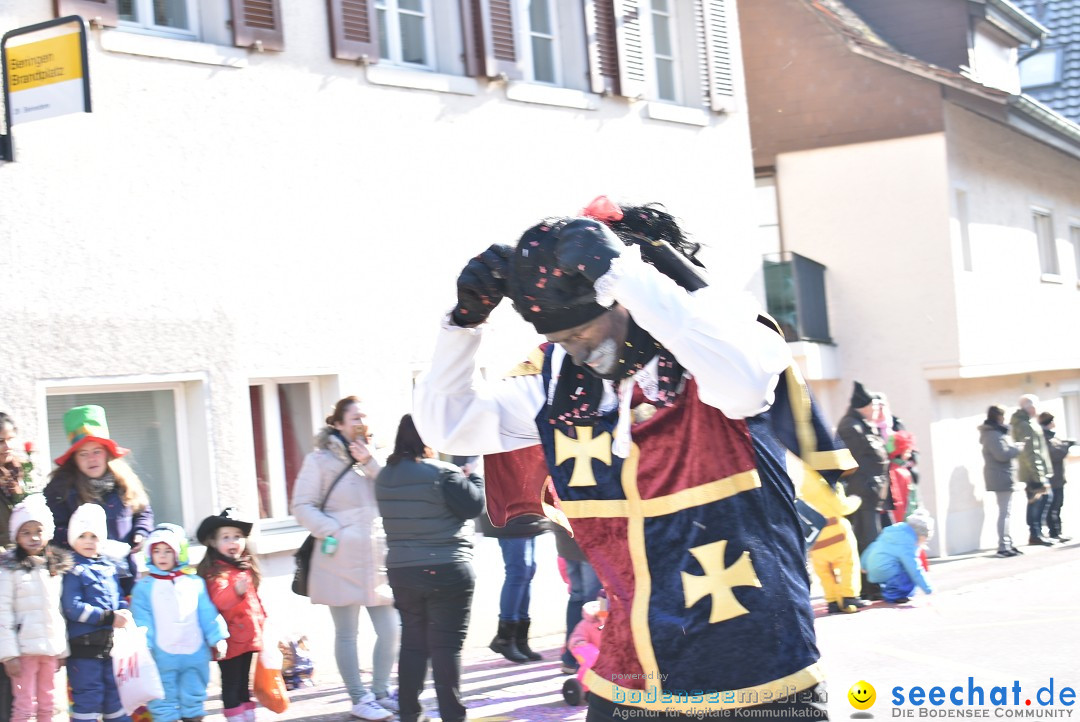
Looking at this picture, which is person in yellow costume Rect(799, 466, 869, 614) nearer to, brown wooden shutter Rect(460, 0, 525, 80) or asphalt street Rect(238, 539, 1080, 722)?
asphalt street Rect(238, 539, 1080, 722)

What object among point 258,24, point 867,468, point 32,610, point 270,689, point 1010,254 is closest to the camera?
point 32,610

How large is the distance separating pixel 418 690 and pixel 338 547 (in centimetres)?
111

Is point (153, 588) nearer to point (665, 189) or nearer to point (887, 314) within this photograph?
point (665, 189)

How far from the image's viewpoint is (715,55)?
48.5 feet

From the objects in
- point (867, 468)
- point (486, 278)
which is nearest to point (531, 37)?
point (867, 468)

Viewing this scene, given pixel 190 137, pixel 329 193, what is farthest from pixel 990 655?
pixel 190 137

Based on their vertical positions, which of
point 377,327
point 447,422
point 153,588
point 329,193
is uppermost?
point 329,193

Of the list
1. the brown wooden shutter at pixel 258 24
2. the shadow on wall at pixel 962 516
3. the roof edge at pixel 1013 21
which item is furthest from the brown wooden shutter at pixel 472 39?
the roof edge at pixel 1013 21

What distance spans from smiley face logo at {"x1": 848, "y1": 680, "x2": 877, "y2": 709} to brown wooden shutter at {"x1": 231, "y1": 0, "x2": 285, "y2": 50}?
19.6 ft

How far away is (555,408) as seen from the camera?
3295mm

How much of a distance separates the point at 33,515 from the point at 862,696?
14.5 feet

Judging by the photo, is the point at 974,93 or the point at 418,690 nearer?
the point at 418,690

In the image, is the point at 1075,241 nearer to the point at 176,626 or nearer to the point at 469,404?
the point at 176,626

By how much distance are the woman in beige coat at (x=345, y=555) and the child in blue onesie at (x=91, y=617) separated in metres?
1.24
